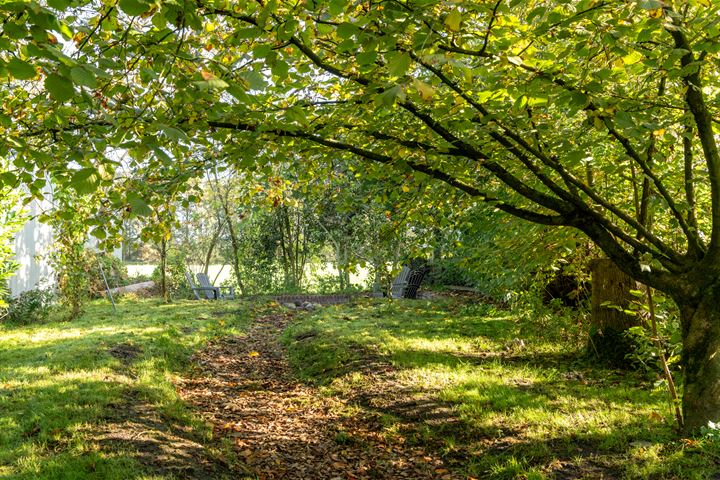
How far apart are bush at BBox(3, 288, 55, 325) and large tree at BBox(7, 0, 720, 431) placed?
8.83 m

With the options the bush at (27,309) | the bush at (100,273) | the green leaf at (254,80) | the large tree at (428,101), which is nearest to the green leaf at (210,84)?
the large tree at (428,101)

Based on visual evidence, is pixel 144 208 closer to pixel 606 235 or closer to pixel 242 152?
pixel 242 152

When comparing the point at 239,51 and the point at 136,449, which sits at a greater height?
the point at 239,51

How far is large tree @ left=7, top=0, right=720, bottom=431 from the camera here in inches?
95.4

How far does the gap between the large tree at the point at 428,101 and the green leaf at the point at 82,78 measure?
4.2 inches

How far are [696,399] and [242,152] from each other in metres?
3.93

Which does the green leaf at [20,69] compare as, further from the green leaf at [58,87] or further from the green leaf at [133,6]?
the green leaf at [133,6]

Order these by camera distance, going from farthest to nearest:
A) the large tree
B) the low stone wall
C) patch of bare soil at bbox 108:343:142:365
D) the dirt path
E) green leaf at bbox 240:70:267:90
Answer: the low stone wall → patch of bare soil at bbox 108:343:142:365 → the dirt path → the large tree → green leaf at bbox 240:70:267:90

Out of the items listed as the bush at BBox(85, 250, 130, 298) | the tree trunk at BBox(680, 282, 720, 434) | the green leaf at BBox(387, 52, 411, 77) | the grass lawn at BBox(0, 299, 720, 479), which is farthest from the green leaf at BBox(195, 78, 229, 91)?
the bush at BBox(85, 250, 130, 298)

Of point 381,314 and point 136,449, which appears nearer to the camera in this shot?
point 136,449

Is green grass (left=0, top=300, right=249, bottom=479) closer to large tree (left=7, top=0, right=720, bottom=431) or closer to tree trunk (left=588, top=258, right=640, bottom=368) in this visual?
large tree (left=7, top=0, right=720, bottom=431)

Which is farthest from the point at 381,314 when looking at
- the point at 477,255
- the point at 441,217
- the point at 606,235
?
the point at 606,235

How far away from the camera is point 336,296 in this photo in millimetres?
17125

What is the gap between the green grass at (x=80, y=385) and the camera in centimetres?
370
